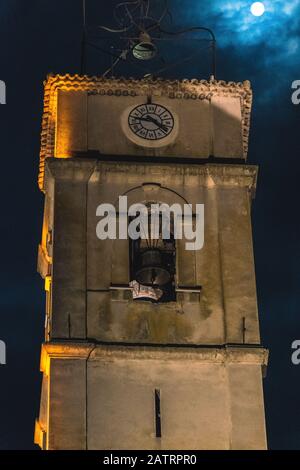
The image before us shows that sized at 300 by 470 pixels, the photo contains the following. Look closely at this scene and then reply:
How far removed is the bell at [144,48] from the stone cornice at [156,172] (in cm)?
414

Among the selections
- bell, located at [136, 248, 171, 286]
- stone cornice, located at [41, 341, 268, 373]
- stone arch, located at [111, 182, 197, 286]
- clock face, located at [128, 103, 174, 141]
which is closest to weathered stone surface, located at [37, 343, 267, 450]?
stone cornice, located at [41, 341, 268, 373]

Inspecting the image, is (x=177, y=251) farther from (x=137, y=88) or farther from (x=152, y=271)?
(x=137, y=88)

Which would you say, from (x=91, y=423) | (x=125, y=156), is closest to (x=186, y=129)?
(x=125, y=156)

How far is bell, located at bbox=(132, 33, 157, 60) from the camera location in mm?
49625

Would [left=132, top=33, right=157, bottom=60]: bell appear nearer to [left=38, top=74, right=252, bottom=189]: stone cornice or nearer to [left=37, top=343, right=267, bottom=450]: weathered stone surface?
[left=38, top=74, right=252, bottom=189]: stone cornice

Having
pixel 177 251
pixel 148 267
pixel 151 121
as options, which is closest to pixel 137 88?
pixel 151 121

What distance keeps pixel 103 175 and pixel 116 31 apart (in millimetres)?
4971

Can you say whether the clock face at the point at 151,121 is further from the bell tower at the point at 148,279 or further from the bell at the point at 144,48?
the bell at the point at 144,48

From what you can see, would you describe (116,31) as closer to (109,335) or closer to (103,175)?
(103,175)

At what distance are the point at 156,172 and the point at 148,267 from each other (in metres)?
3.06

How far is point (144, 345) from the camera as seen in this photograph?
4412cm

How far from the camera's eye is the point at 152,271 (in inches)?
1772

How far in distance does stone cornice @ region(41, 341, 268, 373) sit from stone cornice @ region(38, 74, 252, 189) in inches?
301
